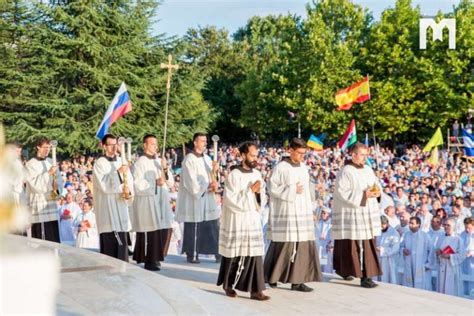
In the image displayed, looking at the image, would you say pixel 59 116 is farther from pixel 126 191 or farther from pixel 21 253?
pixel 21 253

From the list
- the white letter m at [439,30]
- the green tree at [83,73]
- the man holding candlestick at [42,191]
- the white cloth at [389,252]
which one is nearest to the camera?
the man holding candlestick at [42,191]

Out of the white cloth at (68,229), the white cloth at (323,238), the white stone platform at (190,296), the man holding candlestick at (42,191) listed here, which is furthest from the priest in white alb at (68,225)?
the white cloth at (323,238)

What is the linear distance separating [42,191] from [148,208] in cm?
158

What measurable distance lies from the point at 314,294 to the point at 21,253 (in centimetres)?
622

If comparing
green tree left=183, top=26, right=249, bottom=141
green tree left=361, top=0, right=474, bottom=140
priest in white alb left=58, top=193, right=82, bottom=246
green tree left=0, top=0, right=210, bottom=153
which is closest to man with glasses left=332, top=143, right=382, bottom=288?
priest in white alb left=58, top=193, right=82, bottom=246

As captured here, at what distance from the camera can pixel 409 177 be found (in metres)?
20.9

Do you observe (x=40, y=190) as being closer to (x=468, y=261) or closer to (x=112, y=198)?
(x=112, y=198)

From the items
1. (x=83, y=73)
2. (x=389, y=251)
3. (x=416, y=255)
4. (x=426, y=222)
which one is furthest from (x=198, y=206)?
(x=83, y=73)

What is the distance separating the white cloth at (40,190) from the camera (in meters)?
9.44

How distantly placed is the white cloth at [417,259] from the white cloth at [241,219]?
3646mm

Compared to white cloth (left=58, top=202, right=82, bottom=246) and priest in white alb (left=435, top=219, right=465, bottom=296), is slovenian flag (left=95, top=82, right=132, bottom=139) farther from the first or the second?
priest in white alb (left=435, top=219, right=465, bottom=296)

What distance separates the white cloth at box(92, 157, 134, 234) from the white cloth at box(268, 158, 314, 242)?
208 centimetres

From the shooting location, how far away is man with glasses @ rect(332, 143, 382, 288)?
26.3ft

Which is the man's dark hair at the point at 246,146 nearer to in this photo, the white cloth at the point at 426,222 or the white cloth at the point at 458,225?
the white cloth at the point at 458,225
